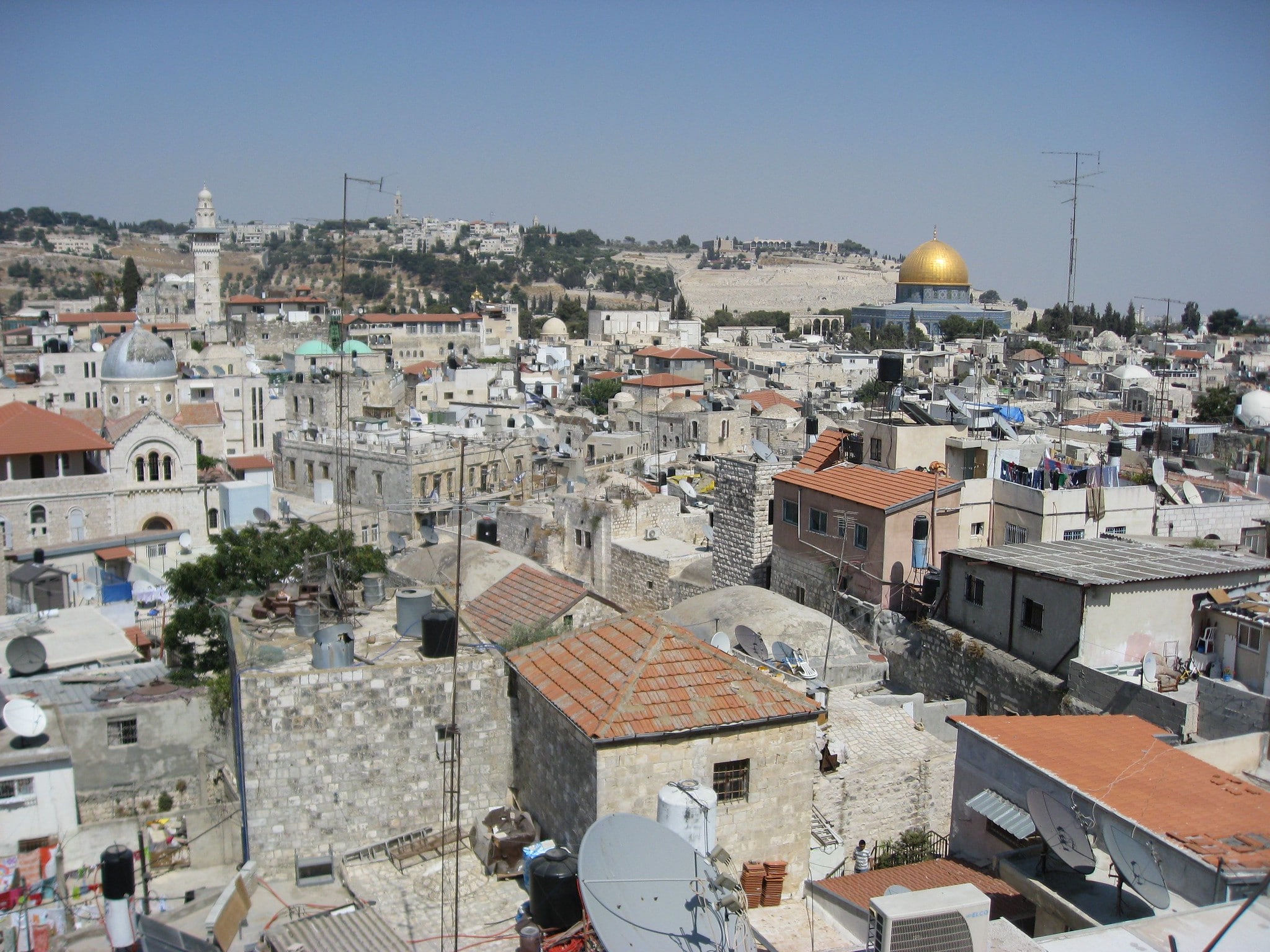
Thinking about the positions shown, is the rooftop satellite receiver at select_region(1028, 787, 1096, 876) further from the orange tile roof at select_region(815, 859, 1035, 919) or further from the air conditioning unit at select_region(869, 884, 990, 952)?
the air conditioning unit at select_region(869, 884, 990, 952)

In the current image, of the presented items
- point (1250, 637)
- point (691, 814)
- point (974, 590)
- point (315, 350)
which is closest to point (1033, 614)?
point (974, 590)

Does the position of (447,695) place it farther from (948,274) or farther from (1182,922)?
(948,274)

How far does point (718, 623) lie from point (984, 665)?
293cm

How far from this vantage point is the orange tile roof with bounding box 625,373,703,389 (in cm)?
4478

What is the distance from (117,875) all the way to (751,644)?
596 cm

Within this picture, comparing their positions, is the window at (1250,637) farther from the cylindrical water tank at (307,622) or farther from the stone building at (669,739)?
the cylindrical water tank at (307,622)

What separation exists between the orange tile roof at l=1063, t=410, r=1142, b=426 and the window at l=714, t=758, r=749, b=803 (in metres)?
22.0

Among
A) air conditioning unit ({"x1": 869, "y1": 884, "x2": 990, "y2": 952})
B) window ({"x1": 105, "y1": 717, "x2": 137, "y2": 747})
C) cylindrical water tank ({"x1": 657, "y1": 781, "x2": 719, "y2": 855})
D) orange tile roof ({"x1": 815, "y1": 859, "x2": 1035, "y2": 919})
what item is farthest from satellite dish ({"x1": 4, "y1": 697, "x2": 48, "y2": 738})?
air conditioning unit ({"x1": 869, "y1": 884, "x2": 990, "y2": 952})

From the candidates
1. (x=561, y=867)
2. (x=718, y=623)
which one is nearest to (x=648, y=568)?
(x=718, y=623)

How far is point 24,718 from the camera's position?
9.59m

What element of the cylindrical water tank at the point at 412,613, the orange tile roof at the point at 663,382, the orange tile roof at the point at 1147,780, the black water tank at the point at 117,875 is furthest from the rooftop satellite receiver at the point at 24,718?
the orange tile roof at the point at 663,382

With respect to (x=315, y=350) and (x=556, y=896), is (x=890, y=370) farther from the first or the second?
(x=315, y=350)

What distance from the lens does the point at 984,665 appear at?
11.5 m

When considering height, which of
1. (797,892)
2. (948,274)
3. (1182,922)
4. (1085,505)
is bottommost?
(797,892)
